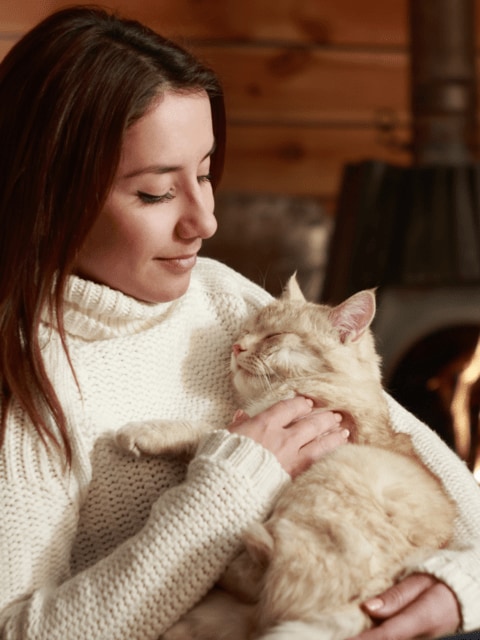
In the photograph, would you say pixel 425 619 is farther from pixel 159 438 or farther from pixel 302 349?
pixel 302 349

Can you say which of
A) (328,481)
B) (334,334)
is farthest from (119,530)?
(334,334)

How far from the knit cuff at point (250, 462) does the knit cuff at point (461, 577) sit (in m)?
0.21

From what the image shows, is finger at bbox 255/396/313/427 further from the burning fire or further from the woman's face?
the burning fire

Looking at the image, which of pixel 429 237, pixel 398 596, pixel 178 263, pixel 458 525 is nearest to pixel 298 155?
pixel 429 237

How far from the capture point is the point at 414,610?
1095 millimetres

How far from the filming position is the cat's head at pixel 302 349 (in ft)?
4.72

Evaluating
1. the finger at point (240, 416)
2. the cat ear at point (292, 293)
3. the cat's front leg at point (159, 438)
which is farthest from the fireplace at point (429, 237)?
the cat's front leg at point (159, 438)

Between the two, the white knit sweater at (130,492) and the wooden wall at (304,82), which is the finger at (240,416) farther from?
the wooden wall at (304,82)

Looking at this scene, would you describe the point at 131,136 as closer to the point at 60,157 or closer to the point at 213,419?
the point at 60,157

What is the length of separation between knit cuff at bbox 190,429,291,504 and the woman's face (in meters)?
0.29

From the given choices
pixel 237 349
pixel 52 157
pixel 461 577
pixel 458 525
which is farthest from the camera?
pixel 237 349

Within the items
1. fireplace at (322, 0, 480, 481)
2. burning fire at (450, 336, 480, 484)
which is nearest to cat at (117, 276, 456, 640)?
fireplace at (322, 0, 480, 481)

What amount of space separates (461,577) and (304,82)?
247cm

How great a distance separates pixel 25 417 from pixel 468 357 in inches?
74.9
